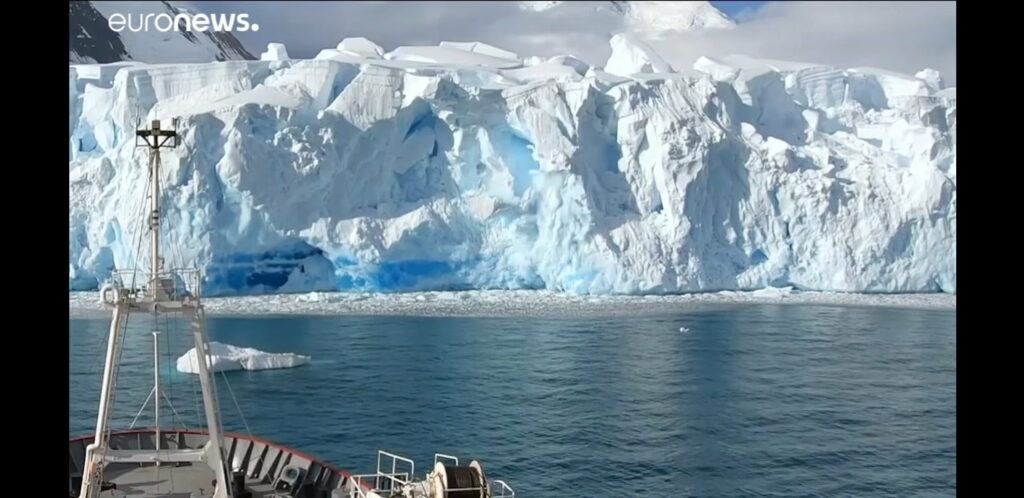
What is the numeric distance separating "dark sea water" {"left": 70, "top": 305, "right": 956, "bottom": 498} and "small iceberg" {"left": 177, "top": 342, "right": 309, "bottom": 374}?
0.75 ft

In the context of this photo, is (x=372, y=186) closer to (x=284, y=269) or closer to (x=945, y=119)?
(x=284, y=269)

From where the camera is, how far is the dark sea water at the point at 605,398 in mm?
10523

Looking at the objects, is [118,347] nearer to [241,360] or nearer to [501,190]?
[241,360]

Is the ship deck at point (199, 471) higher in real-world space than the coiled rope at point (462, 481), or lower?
lower

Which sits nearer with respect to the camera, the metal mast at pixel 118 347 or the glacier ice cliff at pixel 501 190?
the metal mast at pixel 118 347

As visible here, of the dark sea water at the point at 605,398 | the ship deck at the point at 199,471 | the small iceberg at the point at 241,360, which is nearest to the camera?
the ship deck at the point at 199,471

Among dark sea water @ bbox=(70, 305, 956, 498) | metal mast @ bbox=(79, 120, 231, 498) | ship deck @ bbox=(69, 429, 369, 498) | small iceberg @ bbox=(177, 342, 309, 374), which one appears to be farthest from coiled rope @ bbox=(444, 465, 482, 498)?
small iceberg @ bbox=(177, 342, 309, 374)

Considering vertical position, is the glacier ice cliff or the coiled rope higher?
the glacier ice cliff

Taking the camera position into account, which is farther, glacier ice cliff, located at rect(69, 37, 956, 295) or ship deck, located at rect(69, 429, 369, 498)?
glacier ice cliff, located at rect(69, 37, 956, 295)

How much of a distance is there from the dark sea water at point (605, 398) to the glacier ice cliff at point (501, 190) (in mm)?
3272

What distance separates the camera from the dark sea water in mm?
10523

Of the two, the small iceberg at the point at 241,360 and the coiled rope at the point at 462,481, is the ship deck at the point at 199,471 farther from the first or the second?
the small iceberg at the point at 241,360

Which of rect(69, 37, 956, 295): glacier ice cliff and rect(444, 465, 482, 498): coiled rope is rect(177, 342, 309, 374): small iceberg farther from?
rect(444, 465, 482, 498): coiled rope

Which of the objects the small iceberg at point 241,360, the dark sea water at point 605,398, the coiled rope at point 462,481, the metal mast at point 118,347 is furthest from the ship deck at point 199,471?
the small iceberg at point 241,360
